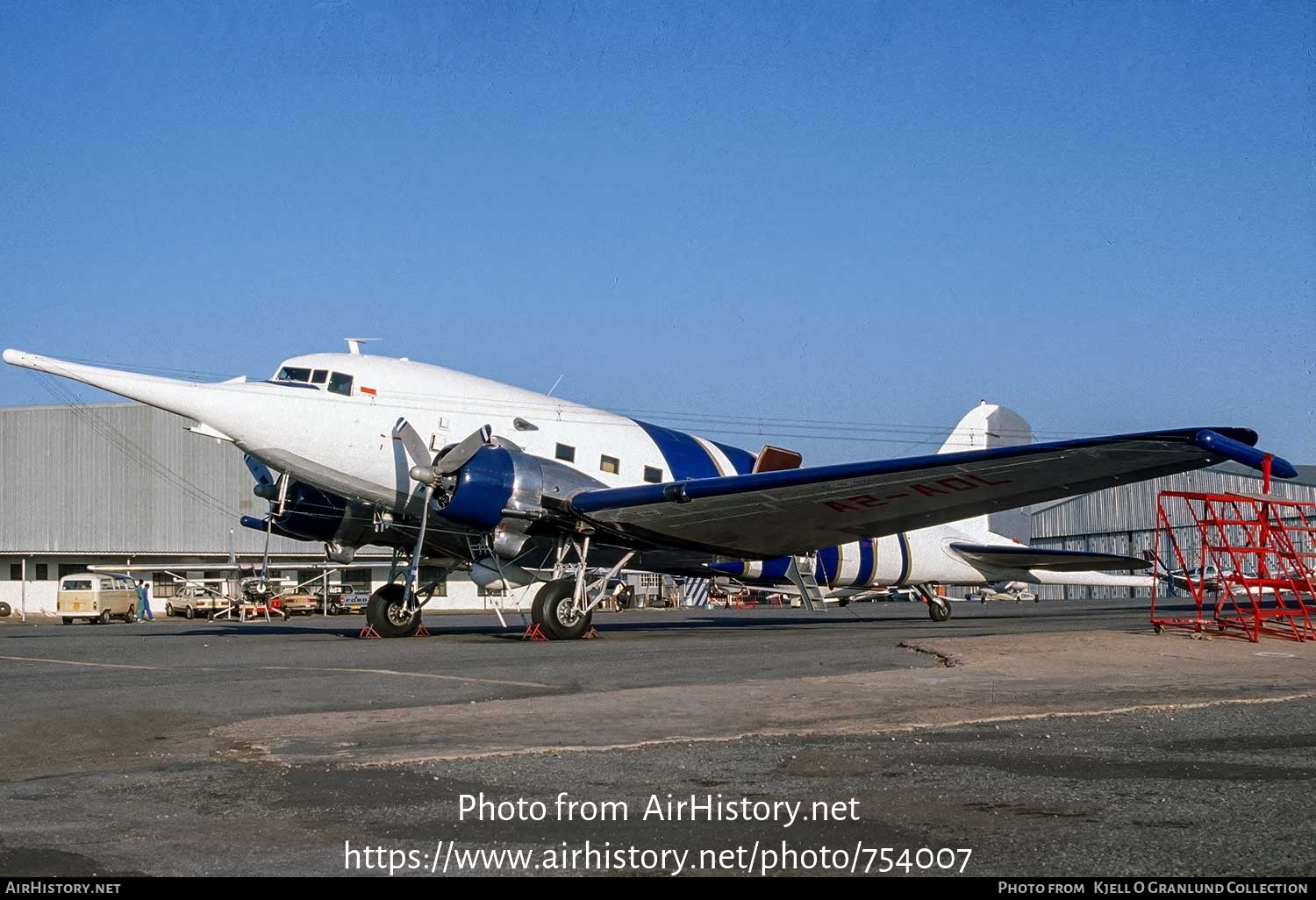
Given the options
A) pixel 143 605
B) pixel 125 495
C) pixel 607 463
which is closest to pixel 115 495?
pixel 125 495

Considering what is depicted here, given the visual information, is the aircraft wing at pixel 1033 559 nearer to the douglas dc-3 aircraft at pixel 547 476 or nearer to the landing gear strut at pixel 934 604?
the landing gear strut at pixel 934 604

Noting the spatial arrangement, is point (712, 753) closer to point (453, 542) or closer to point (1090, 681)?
point (1090, 681)

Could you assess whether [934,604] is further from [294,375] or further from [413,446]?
[294,375]

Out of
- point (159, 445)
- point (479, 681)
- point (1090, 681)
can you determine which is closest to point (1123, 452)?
point (1090, 681)

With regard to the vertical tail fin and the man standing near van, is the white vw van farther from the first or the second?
the vertical tail fin

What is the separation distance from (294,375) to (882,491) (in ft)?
37.2

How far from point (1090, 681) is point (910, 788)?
6826 mm

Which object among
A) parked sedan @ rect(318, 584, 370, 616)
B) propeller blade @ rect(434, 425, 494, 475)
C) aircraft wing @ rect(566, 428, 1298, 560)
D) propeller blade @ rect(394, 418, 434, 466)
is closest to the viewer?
aircraft wing @ rect(566, 428, 1298, 560)

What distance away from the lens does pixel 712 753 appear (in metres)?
8.34

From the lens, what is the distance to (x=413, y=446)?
2228cm

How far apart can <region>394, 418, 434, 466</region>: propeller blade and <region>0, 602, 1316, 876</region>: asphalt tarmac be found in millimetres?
7014

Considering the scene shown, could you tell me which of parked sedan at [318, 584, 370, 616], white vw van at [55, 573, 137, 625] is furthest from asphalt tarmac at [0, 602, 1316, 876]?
parked sedan at [318, 584, 370, 616]

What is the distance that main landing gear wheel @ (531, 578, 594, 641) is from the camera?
2234cm

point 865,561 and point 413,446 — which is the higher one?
point 413,446
